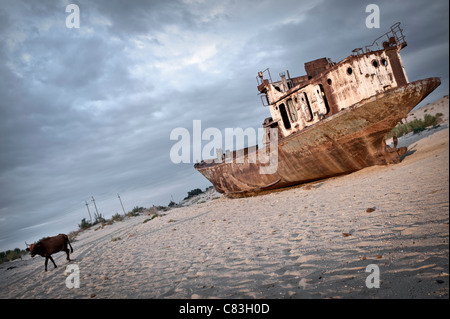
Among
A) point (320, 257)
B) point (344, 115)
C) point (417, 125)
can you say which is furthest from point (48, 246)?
point (417, 125)

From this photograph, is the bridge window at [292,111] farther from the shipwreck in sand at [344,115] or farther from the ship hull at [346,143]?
the ship hull at [346,143]

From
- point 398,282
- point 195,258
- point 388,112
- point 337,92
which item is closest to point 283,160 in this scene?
point 337,92

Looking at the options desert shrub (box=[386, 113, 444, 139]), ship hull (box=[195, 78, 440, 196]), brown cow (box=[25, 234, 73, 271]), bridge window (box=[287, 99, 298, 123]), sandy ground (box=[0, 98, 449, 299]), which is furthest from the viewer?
desert shrub (box=[386, 113, 444, 139])

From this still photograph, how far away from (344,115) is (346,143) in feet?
3.68

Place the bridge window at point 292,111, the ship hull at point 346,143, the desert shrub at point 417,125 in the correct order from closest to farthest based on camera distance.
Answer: the ship hull at point 346,143, the bridge window at point 292,111, the desert shrub at point 417,125

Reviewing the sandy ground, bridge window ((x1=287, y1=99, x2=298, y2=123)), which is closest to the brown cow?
the sandy ground

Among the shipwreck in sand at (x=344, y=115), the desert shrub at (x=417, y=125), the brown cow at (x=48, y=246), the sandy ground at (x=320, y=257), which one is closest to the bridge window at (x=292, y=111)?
the shipwreck in sand at (x=344, y=115)

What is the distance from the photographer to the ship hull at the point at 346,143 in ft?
21.7

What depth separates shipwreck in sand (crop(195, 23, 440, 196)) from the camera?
683 centimetres

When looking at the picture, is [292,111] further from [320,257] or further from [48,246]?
[48,246]

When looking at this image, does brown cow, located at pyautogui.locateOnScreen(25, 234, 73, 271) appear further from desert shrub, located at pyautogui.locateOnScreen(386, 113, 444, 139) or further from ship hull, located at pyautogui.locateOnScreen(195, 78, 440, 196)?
desert shrub, located at pyautogui.locateOnScreen(386, 113, 444, 139)

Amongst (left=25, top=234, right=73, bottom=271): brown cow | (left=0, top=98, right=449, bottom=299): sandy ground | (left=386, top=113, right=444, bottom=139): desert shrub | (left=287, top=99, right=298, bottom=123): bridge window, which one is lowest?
(left=0, top=98, right=449, bottom=299): sandy ground

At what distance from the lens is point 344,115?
23.9ft
